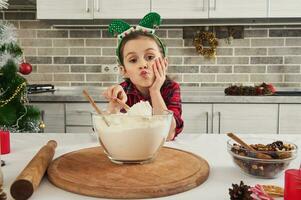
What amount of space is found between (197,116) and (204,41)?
0.77m

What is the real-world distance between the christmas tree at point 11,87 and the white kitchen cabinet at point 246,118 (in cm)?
132

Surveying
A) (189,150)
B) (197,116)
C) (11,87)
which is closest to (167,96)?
(189,150)

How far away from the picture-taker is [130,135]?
35.7 inches

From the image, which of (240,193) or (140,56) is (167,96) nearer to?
(140,56)

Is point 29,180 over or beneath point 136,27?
beneath

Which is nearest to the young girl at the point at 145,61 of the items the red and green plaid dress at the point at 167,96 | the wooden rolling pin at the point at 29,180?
the red and green plaid dress at the point at 167,96

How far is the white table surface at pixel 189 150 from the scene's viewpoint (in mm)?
768

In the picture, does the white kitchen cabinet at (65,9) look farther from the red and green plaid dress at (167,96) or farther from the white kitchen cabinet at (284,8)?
the white kitchen cabinet at (284,8)

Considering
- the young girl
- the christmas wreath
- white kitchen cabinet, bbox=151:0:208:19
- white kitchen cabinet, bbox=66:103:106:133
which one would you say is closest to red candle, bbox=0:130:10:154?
the young girl

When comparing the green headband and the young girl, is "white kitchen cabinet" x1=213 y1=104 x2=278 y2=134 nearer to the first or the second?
the young girl

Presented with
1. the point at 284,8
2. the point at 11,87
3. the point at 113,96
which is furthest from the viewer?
the point at 284,8

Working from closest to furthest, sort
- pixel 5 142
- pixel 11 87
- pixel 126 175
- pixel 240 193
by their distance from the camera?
pixel 240 193 < pixel 126 175 < pixel 5 142 < pixel 11 87

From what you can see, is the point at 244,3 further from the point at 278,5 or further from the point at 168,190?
the point at 168,190

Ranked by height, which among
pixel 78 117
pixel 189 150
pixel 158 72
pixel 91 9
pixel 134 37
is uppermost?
pixel 91 9
